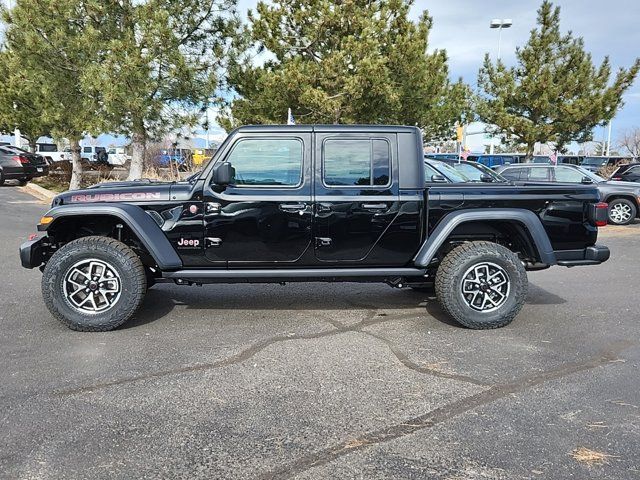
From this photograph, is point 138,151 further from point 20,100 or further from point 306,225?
point 306,225

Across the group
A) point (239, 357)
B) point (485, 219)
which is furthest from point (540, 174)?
point (239, 357)

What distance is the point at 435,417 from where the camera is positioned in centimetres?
321

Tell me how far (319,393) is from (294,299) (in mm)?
2447

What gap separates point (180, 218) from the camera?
15.4 ft

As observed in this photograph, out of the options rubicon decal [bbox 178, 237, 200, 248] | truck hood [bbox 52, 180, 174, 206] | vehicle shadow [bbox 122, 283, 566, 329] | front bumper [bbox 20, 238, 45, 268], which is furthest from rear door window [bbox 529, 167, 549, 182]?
front bumper [bbox 20, 238, 45, 268]

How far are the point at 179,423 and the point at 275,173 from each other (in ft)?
7.95

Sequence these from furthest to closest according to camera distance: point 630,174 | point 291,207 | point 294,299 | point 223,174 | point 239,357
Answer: point 630,174 → point 294,299 → point 291,207 → point 223,174 → point 239,357

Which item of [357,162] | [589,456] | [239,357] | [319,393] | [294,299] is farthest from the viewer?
[294,299]

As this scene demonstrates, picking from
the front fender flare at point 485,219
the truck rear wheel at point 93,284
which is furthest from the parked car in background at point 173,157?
the front fender flare at point 485,219

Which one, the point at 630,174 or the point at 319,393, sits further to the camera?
the point at 630,174

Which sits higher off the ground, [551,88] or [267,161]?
[551,88]

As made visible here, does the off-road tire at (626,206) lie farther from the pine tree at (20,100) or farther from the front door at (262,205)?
the pine tree at (20,100)

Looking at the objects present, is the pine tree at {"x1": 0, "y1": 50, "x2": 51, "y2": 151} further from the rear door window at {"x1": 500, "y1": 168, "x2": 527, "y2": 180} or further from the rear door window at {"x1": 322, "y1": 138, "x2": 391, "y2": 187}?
the rear door window at {"x1": 500, "y1": 168, "x2": 527, "y2": 180}

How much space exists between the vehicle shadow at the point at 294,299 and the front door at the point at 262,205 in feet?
3.26
